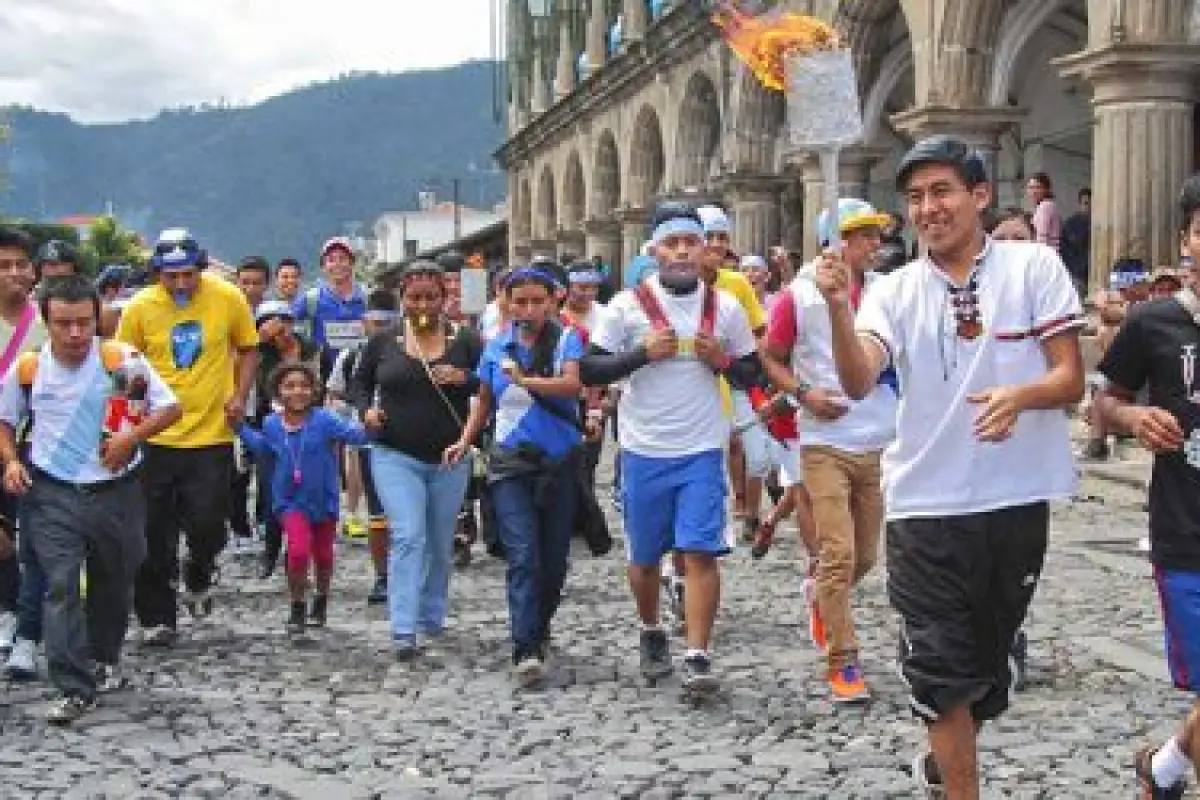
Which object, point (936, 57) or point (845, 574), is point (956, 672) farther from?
point (936, 57)

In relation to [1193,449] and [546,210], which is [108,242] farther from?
[1193,449]

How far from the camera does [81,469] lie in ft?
20.7

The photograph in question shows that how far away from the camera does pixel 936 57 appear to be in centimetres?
1722

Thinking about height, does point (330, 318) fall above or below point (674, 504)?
above

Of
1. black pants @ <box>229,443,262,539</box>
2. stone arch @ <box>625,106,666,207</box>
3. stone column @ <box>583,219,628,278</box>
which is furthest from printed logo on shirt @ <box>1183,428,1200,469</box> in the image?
stone column @ <box>583,219,628,278</box>

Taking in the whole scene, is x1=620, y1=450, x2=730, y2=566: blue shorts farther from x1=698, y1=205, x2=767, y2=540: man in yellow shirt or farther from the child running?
the child running

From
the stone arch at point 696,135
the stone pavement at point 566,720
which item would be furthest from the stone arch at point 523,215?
the stone pavement at point 566,720

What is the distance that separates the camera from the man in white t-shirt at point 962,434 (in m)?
4.18

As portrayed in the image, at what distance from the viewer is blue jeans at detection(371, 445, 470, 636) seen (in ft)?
23.6

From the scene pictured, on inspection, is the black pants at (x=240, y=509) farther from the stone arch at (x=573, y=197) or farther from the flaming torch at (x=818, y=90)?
the stone arch at (x=573, y=197)

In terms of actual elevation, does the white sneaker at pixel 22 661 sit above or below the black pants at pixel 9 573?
below

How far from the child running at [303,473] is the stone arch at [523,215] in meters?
38.6

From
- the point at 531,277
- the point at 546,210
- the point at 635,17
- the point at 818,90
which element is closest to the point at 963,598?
the point at 818,90

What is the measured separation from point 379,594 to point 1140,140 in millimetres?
8606
